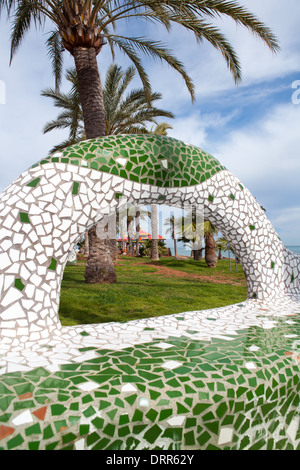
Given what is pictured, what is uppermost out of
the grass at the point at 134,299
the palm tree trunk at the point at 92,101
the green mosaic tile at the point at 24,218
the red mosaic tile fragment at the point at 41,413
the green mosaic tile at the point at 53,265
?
the palm tree trunk at the point at 92,101

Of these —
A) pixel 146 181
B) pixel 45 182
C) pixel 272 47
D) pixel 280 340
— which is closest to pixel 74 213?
pixel 45 182

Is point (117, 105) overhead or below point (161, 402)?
overhead

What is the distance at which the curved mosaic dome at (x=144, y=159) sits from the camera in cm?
282

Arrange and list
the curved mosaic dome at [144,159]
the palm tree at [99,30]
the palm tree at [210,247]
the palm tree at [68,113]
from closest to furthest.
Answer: the curved mosaic dome at [144,159]
the palm tree at [99,30]
the palm tree at [68,113]
the palm tree at [210,247]

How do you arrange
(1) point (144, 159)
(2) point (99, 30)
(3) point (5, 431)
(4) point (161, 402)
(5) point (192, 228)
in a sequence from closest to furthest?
(3) point (5, 431) < (4) point (161, 402) < (1) point (144, 159) < (2) point (99, 30) < (5) point (192, 228)

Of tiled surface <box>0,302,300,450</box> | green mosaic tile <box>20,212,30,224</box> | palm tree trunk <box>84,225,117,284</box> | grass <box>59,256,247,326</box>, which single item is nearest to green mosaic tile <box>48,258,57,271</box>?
green mosaic tile <box>20,212,30,224</box>

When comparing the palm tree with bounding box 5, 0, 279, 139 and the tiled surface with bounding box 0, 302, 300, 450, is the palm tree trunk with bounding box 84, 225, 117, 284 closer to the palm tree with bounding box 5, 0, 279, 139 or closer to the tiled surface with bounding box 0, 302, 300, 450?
the palm tree with bounding box 5, 0, 279, 139

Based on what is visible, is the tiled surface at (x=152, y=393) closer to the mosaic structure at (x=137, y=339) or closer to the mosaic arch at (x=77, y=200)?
the mosaic structure at (x=137, y=339)

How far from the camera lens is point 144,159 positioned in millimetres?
3016

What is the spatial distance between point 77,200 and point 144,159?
2.40 feet

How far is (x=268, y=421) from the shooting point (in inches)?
79.1

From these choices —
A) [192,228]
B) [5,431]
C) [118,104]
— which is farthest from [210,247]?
[5,431]

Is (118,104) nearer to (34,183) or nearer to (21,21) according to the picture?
(21,21)

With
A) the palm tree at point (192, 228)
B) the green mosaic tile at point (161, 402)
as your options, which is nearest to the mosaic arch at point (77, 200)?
the green mosaic tile at point (161, 402)
